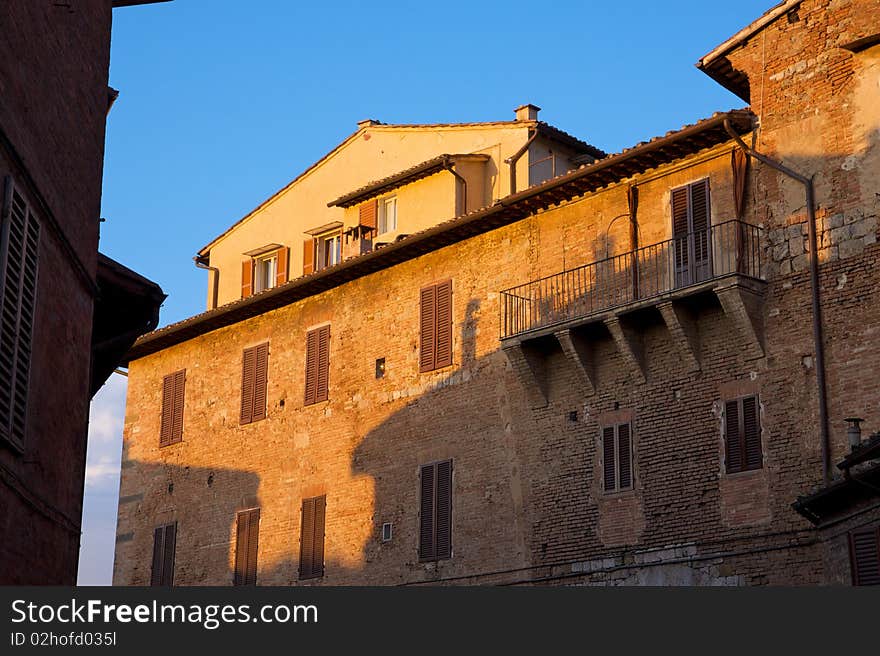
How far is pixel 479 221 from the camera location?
87.6 feet

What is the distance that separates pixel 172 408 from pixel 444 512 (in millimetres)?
9620

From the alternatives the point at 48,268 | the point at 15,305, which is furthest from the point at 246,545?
the point at 15,305

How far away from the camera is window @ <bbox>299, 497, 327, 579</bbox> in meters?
28.4

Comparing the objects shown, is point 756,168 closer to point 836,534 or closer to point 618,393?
point 618,393

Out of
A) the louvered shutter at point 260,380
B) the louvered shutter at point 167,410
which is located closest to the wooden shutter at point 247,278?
the louvered shutter at point 167,410

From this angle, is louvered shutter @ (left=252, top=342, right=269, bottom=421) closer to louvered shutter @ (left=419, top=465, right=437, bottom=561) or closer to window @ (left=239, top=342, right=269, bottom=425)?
window @ (left=239, top=342, right=269, bottom=425)

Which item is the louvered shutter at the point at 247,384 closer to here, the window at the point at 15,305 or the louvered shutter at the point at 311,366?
the louvered shutter at the point at 311,366

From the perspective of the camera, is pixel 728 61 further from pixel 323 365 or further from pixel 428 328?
pixel 323 365

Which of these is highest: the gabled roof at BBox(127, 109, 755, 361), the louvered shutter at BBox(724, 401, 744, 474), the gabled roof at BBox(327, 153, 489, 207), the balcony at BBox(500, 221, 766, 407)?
the gabled roof at BBox(327, 153, 489, 207)

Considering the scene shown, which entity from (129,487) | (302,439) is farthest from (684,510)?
(129,487)

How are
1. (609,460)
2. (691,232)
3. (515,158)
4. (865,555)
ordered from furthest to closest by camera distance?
(515,158) → (609,460) → (691,232) → (865,555)

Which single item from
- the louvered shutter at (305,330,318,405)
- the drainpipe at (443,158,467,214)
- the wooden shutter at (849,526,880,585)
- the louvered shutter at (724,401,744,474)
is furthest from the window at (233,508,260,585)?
the wooden shutter at (849,526,880,585)

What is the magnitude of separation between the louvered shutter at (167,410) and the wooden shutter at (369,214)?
5.95 metres

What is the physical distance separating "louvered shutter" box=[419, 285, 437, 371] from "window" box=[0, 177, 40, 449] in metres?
14.0
